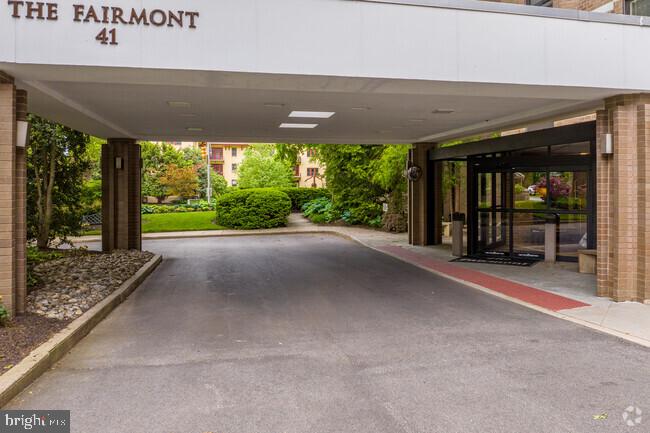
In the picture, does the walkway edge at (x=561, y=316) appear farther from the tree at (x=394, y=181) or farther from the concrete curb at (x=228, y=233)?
the concrete curb at (x=228, y=233)

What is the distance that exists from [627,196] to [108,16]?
875 cm

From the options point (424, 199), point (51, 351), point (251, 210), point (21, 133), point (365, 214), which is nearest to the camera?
point (51, 351)

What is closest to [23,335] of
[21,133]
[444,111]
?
[21,133]

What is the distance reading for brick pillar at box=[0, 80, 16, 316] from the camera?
6.84 metres

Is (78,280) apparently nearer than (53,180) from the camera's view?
Yes

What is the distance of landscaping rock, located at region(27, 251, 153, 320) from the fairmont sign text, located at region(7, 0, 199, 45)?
3950mm

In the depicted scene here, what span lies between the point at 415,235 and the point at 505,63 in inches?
433

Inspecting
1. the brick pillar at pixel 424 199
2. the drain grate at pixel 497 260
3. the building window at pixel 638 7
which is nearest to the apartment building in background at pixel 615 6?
the building window at pixel 638 7

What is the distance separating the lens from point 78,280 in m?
9.98

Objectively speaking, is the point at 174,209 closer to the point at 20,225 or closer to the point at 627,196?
the point at 20,225

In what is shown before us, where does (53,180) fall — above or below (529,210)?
above

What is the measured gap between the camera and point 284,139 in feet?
53.3

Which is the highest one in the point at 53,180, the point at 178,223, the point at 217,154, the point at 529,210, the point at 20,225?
the point at 217,154

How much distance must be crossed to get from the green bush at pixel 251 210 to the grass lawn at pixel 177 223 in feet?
2.70
